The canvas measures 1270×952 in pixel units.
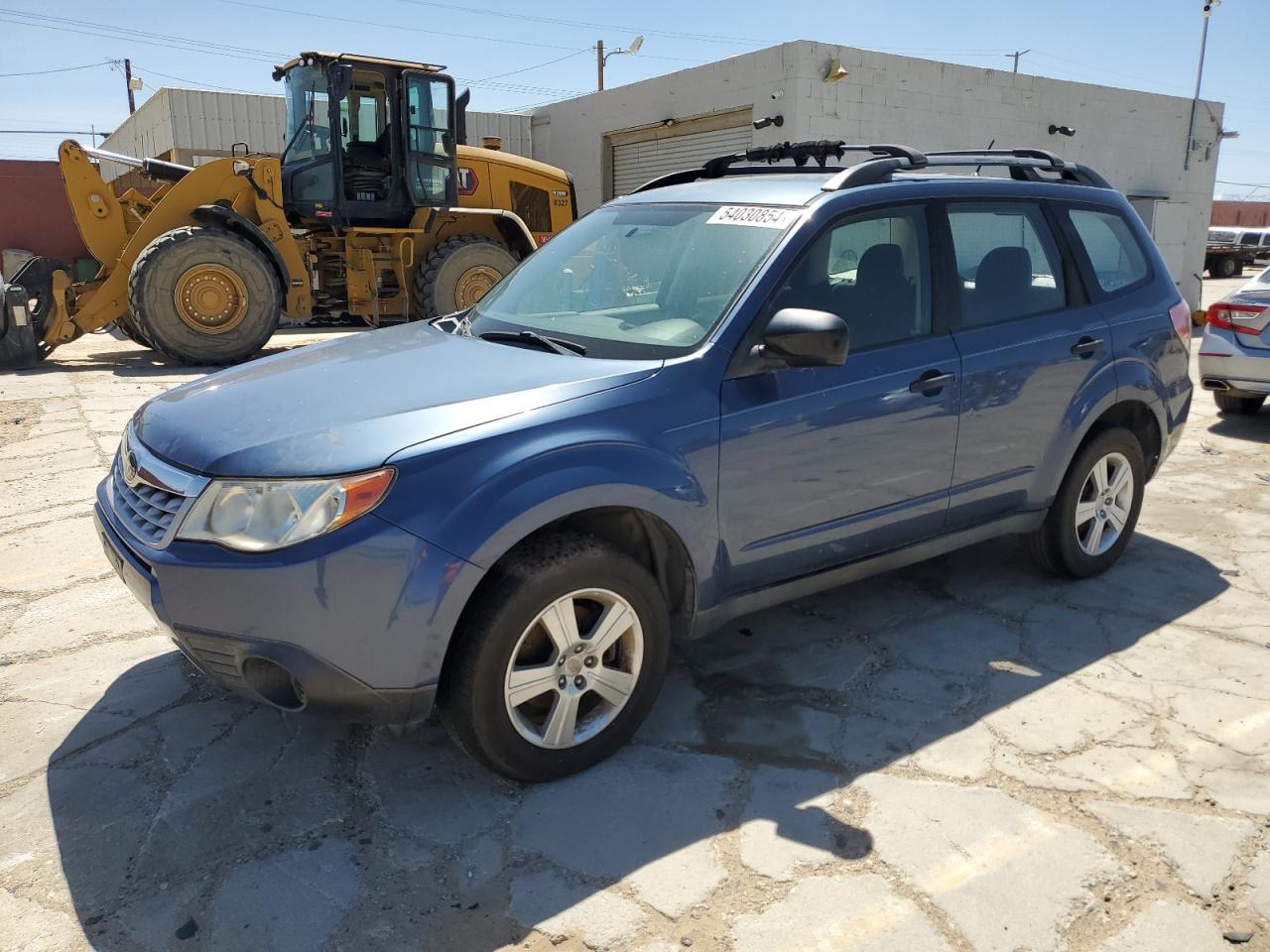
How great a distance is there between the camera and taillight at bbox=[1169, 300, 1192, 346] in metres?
4.51

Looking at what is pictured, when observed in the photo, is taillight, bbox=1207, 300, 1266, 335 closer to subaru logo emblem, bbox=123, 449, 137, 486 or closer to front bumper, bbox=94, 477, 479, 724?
front bumper, bbox=94, 477, 479, 724

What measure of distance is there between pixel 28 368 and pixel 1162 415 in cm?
1046

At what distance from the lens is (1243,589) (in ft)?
14.6

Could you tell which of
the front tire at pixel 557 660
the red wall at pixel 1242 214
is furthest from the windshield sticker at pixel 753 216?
the red wall at pixel 1242 214

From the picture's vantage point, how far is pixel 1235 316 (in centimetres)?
760

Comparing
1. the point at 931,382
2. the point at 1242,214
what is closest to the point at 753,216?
the point at 931,382

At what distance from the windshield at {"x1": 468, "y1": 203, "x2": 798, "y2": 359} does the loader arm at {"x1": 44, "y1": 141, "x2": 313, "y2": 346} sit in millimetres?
7664

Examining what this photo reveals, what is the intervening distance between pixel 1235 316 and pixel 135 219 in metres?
10.7

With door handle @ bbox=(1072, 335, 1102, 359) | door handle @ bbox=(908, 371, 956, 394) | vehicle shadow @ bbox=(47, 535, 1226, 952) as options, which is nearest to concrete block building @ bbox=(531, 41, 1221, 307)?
door handle @ bbox=(1072, 335, 1102, 359)

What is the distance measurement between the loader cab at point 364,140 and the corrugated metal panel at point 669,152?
5.02 m

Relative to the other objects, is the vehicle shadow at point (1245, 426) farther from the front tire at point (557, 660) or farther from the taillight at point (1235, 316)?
the front tire at point (557, 660)

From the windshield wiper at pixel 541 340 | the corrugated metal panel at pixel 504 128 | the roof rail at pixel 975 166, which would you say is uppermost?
the corrugated metal panel at pixel 504 128

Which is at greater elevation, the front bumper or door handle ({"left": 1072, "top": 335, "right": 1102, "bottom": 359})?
door handle ({"left": 1072, "top": 335, "right": 1102, "bottom": 359})

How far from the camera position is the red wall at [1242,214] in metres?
41.0
